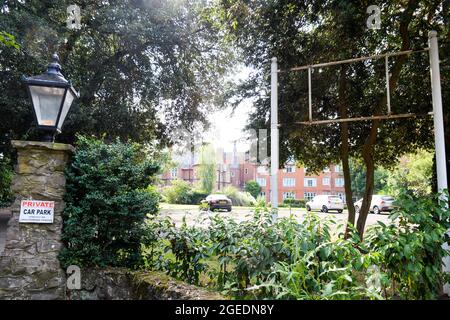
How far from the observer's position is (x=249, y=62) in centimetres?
763

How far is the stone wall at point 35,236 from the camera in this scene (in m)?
3.19

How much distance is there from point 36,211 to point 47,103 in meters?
1.09

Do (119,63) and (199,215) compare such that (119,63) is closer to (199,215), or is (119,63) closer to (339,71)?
(339,71)

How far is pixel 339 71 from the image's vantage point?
24.7 ft

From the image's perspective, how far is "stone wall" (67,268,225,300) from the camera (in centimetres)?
304

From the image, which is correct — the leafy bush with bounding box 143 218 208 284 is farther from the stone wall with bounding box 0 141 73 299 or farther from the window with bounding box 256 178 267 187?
the window with bounding box 256 178 267 187

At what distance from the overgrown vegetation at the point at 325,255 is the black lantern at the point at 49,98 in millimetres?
1953

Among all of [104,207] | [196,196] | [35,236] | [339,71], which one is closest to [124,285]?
[104,207]

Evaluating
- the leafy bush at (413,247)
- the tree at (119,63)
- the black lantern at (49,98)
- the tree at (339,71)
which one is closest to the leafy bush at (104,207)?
the black lantern at (49,98)

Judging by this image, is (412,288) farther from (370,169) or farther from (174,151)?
(174,151)

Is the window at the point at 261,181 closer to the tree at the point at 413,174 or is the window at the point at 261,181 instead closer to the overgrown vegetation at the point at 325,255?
the tree at the point at 413,174

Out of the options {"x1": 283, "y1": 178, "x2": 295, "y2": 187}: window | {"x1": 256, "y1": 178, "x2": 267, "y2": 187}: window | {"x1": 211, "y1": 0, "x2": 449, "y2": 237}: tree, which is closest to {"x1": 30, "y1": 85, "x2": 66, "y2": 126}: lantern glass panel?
{"x1": 211, "y1": 0, "x2": 449, "y2": 237}: tree

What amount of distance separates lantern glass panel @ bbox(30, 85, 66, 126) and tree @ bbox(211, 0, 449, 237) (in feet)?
11.3
